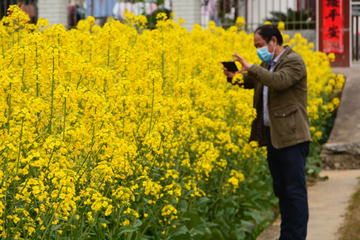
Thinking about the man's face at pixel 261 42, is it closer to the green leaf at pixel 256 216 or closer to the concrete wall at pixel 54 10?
the green leaf at pixel 256 216

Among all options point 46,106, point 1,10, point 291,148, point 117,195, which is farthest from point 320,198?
point 1,10

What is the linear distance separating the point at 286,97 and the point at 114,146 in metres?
1.73

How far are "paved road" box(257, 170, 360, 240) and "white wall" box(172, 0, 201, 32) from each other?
6.86m

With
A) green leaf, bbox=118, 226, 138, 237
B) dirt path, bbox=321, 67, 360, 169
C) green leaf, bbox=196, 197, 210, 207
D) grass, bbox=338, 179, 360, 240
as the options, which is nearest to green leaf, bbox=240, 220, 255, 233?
grass, bbox=338, 179, 360, 240

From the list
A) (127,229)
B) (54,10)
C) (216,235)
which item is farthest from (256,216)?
(54,10)

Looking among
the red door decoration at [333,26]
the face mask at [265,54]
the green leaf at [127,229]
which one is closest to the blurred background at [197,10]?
the red door decoration at [333,26]

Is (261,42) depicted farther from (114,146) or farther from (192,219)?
(114,146)

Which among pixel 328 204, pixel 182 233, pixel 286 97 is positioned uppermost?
pixel 286 97

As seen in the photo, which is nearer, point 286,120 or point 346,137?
point 286,120

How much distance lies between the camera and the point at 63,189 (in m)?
2.25

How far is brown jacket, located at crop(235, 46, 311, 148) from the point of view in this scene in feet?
12.2

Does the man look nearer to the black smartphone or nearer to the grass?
the black smartphone

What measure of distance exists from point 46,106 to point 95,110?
312 mm

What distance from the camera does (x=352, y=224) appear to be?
16.2 feet
